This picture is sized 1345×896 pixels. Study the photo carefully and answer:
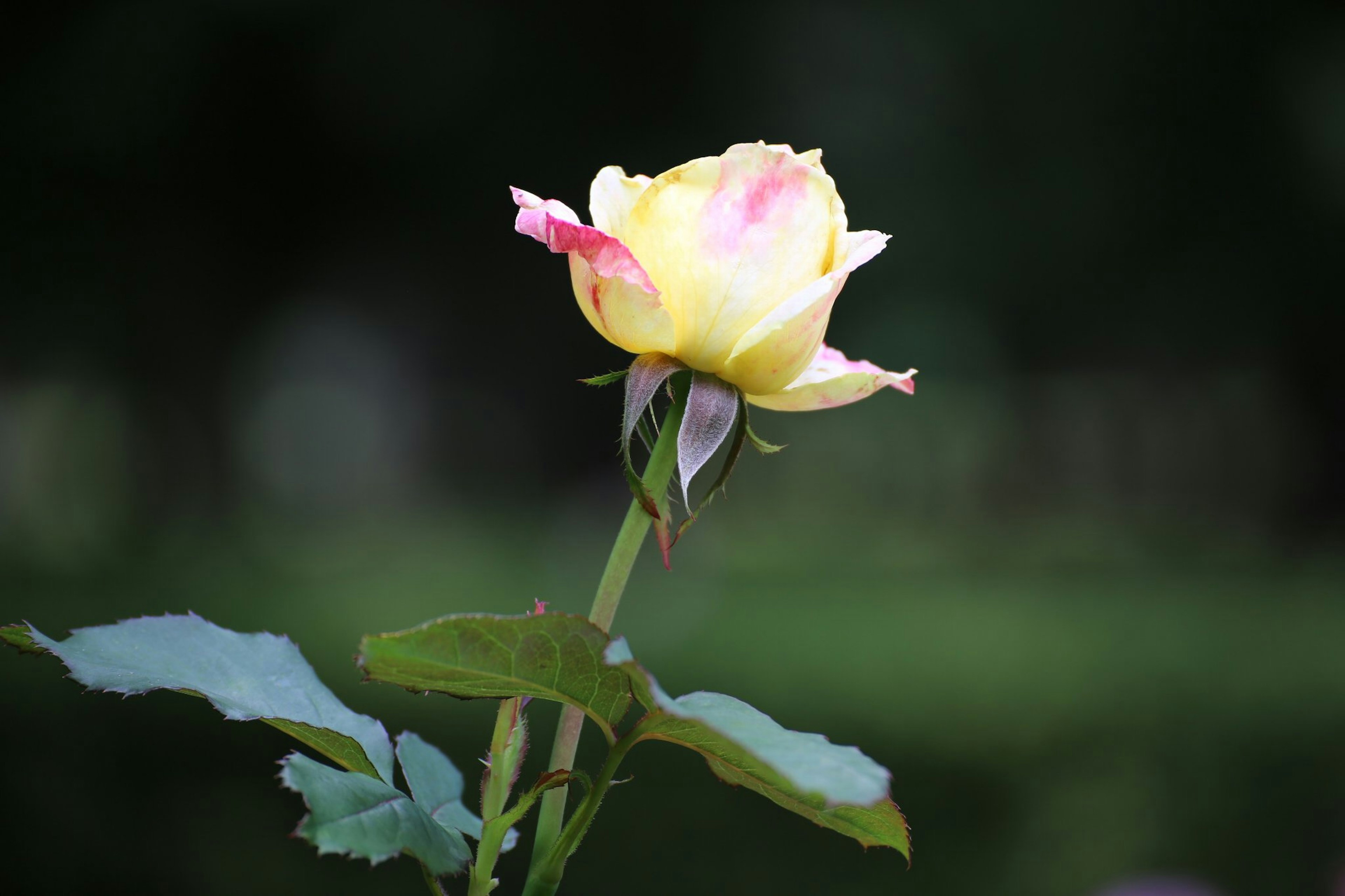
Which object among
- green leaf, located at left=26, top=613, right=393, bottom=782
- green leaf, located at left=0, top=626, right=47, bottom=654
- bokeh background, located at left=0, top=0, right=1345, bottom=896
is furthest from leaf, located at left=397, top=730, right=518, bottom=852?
bokeh background, located at left=0, top=0, right=1345, bottom=896

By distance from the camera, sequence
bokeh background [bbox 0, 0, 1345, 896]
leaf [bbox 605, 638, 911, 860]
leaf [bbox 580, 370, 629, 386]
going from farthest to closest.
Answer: bokeh background [bbox 0, 0, 1345, 896]
leaf [bbox 580, 370, 629, 386]
leaf [bbox 605, 638, 911, 860]

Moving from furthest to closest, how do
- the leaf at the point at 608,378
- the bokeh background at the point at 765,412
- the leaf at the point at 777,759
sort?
the bokeh background at the point at 765,412 < the leaf at the point at 608,378 < the leaf at the point at 777,759

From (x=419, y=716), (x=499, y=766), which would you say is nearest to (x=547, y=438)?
(x=419, y=716)

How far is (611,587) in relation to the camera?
0.32m

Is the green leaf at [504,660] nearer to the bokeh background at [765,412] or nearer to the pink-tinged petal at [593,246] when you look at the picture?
the pink-tinged petal at [593,246]

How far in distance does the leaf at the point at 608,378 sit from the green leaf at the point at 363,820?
14cm

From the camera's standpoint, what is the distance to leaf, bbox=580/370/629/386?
1.15 feet

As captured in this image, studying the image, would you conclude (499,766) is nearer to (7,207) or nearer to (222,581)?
(222,581)

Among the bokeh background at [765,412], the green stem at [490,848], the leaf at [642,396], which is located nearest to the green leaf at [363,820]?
the green stem at [490,848]

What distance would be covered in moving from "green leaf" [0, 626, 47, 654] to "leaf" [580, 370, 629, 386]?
0.18 meters

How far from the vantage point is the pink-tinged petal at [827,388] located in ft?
1.15

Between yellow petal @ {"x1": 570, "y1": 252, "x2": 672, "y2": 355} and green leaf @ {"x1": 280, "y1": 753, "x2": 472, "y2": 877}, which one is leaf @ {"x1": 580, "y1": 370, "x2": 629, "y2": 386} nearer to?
yellow petal @ {"x1": 570, "y1": 252, "x2": 672, "y2": 355}

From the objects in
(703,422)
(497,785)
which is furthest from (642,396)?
(497,785)

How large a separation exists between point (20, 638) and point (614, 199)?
0.22 meters
